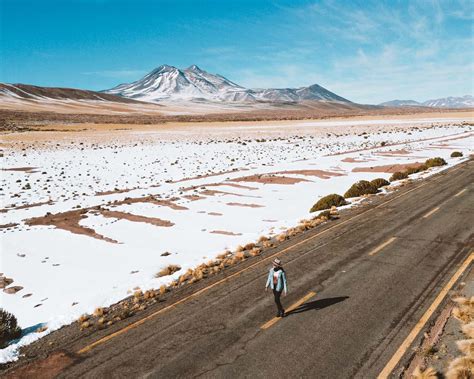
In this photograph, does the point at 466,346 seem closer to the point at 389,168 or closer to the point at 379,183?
the point at 379,183

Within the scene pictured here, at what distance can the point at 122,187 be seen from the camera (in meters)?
35.4

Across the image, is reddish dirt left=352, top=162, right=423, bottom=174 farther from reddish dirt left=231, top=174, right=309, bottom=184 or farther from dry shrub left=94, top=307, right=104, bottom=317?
dry shrub left=94, top=307, right=104, bottom=317

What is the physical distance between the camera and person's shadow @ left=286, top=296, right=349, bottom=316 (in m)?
10.4

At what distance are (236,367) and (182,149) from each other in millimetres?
55303

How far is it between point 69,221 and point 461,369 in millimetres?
23070

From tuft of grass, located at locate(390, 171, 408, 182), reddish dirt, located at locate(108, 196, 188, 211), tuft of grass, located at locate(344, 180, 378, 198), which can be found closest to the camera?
tuft of grass, located at locate(344, 180, 378, 198)

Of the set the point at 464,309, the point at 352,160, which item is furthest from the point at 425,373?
the point at 352,160

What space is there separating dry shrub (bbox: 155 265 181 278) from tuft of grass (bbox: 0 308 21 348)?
17.0ft

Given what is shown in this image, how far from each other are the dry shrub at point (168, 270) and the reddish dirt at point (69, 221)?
22.5 feet

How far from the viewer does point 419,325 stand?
921 cm

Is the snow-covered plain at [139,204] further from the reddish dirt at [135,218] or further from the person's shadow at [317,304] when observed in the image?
the person's shadow at [317,304]

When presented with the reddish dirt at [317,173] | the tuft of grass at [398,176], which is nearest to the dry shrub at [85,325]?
the tuft of grass at [398,176]

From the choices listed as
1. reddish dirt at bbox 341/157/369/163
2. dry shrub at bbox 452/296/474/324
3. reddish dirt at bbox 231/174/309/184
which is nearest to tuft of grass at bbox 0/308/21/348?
dry shrub at bbox 452/296/474/324

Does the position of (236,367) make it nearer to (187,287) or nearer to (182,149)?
(187,287)
